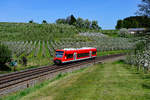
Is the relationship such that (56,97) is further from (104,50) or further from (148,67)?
(104,50)

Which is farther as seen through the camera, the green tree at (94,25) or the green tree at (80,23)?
the green tree at (94,25)

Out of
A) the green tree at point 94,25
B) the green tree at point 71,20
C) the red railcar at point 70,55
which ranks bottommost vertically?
the red railcar at point 70,55

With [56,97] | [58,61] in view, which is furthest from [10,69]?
[56,97]

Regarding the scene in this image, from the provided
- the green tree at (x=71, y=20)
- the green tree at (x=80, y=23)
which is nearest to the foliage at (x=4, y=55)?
the green tree at (x=80, y=23)

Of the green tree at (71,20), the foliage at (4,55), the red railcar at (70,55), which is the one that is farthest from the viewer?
the green tree at (71,20)

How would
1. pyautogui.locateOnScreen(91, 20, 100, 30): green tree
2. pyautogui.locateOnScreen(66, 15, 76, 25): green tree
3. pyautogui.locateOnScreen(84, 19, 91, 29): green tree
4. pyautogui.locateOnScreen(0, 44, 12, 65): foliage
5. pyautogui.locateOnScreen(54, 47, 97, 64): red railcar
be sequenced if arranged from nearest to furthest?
pyautogui.locateOnScreen(0, 44, 12, 65): foliage < pyautogui.locateOnScreen(54, 47, 97, 64): red railcar < pyautogui.locateOnScreen(84, 19, 91, 29): green tree < pyautogui.locateOnScreen(91, 20, 100, 30): green tree < pyautogui.locateOnScreen(66, 15, 76, 25): green tree

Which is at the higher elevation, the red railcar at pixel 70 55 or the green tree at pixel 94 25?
the green tree at pixel 94 25

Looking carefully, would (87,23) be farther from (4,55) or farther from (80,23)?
(4,55)

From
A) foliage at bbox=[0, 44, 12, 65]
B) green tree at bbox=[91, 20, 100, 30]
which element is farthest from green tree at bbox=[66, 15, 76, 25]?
foliage at bbox=[0, 44, 12, 65]

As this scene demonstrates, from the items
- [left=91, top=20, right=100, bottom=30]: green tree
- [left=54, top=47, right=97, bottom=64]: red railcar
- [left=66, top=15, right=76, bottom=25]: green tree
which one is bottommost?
[left=54, top=47, right=97, bottom=64]: red railcar

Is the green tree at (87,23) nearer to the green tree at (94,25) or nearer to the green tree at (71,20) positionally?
the green tree at (94,25)

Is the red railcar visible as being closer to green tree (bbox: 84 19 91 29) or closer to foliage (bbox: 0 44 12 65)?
foliage (bbox: 0 44 12 65)

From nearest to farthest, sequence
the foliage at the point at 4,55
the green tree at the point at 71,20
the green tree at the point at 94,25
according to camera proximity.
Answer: the foliage at the point at 4,55 → the green tree at the point at 94,25 → the green tree at the point at 71,20

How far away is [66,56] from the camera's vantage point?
3538 cm
